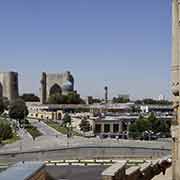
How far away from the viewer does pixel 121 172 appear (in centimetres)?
757

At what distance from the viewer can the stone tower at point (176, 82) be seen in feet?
21.7

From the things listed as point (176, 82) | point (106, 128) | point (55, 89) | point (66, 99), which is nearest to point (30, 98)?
point (55, 89)

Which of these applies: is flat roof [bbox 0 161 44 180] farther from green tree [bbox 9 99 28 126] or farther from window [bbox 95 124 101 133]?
green tree [bbox 9 99 28 126]

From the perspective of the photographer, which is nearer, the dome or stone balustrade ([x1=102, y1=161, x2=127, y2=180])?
stone balustrade ([x1=102, y1=161, x2=127, y2=180])

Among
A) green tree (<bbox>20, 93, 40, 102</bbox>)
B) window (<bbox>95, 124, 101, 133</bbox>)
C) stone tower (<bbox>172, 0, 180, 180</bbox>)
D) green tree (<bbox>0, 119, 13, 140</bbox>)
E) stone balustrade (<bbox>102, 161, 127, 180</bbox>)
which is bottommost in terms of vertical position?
window (<bbox>95, 124, 101, 133</bbox>)

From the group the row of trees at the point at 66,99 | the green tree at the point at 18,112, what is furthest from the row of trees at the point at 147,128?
the row of trees at the point at 66,99

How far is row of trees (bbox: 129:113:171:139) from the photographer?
5222 centimetres

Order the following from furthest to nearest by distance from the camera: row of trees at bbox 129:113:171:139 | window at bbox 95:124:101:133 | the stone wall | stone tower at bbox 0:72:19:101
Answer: stone tower at bbox 0:72:19:101 → window at bbox 95:124:101:133 → row of trees at bbox 129:113:171:139 → the stone wall

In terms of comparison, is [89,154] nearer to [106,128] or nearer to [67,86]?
[106,128]

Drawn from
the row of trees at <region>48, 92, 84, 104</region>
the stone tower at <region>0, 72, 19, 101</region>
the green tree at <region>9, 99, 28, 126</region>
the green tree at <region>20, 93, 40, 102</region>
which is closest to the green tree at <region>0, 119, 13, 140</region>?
the green tree at <region>9, 99, 28, 126</region>

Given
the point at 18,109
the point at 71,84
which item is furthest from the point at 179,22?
the point at 71,84

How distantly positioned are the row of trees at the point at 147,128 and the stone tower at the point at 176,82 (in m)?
44.4

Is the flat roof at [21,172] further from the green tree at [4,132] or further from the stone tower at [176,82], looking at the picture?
the green tree at [4,132]

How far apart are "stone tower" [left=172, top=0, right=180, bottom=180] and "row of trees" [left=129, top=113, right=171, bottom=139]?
44.4 meters
